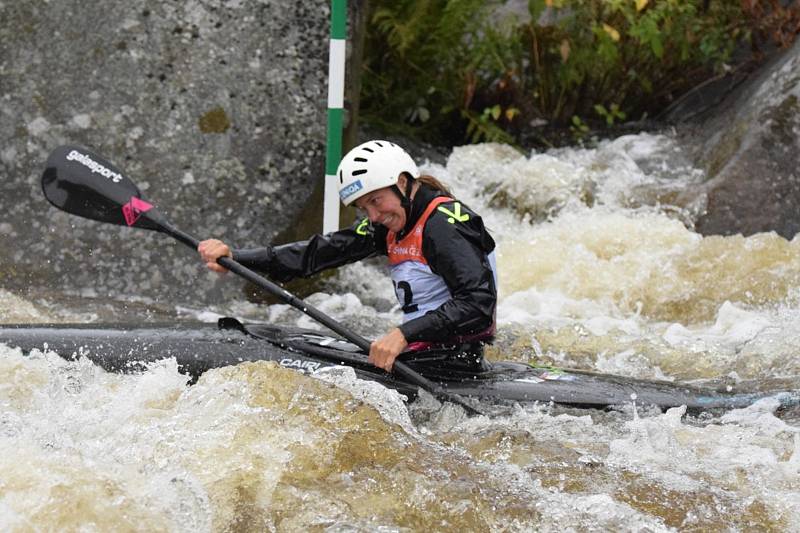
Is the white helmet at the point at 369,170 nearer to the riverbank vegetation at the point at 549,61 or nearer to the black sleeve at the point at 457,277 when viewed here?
the black sleeve at the point at 457,277

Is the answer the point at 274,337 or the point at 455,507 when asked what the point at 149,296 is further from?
the point at 455,507

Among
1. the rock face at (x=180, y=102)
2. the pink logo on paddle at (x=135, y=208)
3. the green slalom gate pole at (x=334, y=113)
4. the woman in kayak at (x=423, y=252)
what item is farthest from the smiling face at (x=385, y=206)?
the rock face at (x=180, y=102)

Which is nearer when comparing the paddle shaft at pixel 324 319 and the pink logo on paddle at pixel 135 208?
the paddle shaft at pixel 324 319

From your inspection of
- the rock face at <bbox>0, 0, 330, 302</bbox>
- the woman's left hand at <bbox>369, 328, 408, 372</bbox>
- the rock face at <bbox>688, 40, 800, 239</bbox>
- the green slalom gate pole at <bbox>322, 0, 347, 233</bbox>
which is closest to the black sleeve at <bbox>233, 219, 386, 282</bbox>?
the woman's left hand at <bbox>369, 328, 408, 372</bbox>

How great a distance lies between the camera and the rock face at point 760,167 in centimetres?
689

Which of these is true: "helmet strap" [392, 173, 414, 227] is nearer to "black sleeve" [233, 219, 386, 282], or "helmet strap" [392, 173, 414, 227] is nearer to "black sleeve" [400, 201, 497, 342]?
"black sleeve" [400, 201, 497, 342]

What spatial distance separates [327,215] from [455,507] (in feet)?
10.4

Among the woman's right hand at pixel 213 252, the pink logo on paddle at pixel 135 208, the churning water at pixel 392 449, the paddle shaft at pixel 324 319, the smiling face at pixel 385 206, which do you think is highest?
the smiling face at pixel 385 206

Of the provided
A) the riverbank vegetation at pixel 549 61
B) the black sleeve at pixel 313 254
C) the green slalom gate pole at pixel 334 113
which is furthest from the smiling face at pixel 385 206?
the riverbank vegetation at pixel 549 61

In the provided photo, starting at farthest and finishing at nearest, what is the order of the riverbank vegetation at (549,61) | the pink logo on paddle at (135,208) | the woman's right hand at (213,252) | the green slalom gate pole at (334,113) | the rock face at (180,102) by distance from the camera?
the riverbank vegetation at (549,61) → the rock face at (180,102) → the green slalom gate pole at (334,113) → the pink logo on paddle at (135,208) → the woman's right hand at (213,252)

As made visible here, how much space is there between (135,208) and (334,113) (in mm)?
1774

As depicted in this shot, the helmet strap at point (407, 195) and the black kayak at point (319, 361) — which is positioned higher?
the helmet strap at point (407, 195)

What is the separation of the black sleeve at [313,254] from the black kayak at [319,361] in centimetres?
32

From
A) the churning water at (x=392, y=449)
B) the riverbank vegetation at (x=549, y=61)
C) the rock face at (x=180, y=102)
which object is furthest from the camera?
the riverbank vegetation at (x=549, y=61)
